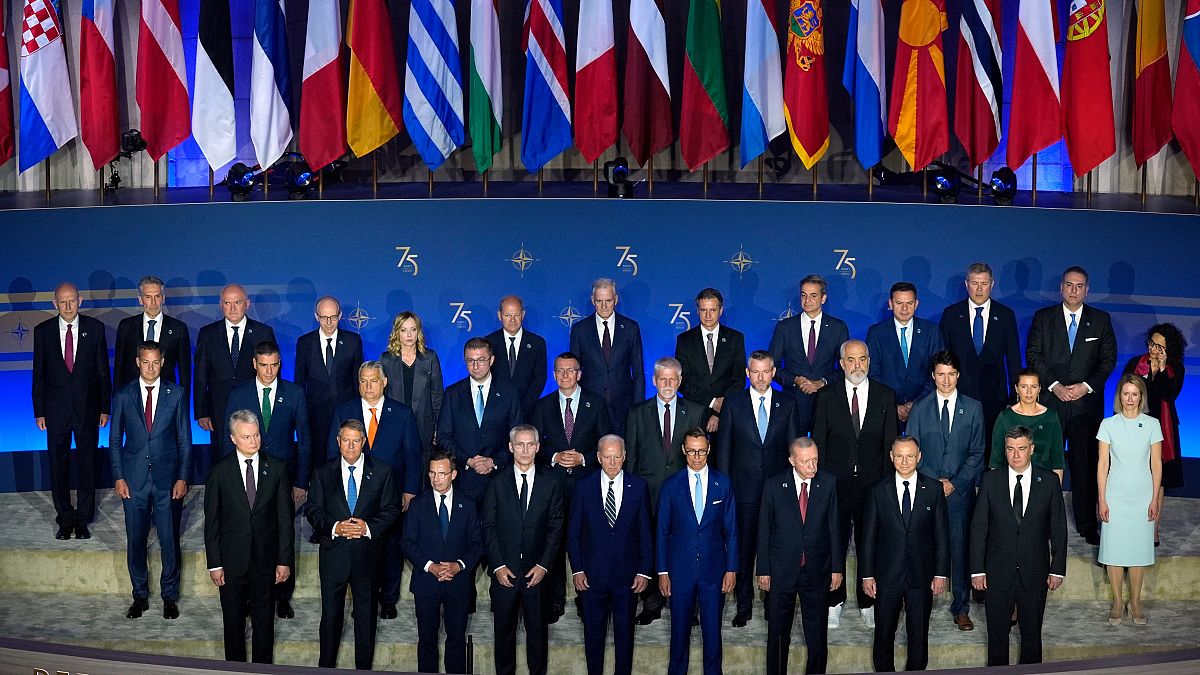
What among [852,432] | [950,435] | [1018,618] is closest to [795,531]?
[852,432]

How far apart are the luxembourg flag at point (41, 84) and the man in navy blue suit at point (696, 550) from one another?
5.33m

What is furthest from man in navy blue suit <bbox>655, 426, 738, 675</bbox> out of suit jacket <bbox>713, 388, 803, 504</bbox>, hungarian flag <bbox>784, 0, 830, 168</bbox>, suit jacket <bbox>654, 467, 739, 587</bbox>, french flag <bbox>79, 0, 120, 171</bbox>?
french flag <bbox>79, 0, 120, 171</bbox>

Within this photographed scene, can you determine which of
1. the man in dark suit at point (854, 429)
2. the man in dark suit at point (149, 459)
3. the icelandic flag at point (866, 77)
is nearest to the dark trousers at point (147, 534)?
the man in dark suit at point (149, 459)

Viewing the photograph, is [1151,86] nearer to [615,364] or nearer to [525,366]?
[615,364]

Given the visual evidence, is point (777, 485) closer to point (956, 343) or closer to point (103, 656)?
point (956, 343)

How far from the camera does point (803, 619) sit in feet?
23.3

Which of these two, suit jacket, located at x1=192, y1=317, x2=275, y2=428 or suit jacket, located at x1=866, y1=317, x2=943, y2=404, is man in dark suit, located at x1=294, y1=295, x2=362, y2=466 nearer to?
suit jacket, located at x1=192, y1=317, x2=275, y2=428

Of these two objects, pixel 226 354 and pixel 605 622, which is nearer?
pixel 605 622

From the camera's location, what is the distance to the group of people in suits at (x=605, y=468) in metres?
6.98

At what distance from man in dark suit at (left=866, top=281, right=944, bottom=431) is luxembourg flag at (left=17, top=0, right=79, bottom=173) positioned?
563 cm

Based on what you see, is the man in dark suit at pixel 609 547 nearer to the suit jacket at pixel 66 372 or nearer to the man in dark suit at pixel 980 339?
the man in dark suit at pixel 980 339

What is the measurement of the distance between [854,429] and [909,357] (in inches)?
28.0

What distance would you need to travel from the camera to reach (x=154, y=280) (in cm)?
836

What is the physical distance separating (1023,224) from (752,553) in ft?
11.2
